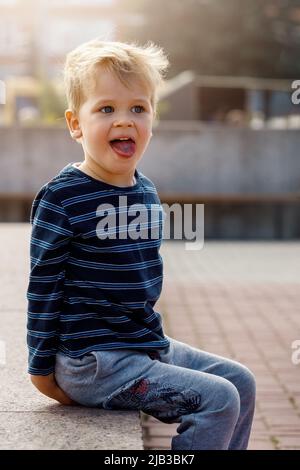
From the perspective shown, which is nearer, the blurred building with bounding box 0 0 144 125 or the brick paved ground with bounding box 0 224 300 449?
the brick paved ground with bounding box 0 224 300 449

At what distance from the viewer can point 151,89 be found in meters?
2.65

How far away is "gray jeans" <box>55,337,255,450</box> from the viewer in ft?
8.08

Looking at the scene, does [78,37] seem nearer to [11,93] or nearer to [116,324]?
[11,93]

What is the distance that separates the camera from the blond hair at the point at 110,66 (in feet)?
8.42

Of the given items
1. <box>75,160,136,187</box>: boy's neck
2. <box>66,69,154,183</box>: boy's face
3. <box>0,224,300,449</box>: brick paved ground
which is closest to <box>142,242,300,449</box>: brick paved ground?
<box>0,224,300,449</box>: brick paved ground

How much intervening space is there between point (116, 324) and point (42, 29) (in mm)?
54733

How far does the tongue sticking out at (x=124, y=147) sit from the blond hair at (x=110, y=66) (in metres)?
0.17

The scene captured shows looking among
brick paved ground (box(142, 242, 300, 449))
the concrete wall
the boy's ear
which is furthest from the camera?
the concrete wall

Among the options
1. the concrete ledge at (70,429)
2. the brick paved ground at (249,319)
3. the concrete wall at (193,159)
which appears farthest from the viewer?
the concrete wall at (193,159)

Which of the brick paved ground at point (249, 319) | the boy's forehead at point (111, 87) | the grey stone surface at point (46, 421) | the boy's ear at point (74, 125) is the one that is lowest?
the brick paved ground at point (249, 319)

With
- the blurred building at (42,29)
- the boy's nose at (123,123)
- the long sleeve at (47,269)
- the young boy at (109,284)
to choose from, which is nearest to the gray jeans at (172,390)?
the young boy at (109,284)

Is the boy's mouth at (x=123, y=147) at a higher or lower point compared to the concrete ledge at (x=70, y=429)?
higher

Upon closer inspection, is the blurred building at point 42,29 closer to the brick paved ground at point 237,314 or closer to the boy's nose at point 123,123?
the brick paved ground at point 237,314

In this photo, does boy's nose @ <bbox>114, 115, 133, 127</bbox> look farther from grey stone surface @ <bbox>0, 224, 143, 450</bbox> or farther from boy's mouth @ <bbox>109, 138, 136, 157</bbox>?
grey stone surface @ <bbox>0, 224, 143, 450</bbox>
